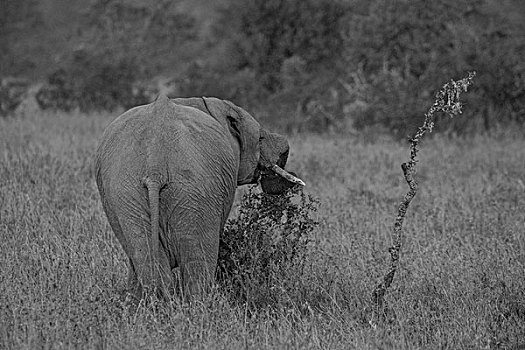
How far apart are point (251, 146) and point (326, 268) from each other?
1.26 metres

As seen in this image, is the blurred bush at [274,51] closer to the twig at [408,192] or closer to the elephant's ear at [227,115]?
the elephant's ear at [227,115]

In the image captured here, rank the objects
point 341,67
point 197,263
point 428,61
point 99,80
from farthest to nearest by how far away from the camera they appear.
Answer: point 99,80 → point 341,67 → point 428,61 → point 197,263

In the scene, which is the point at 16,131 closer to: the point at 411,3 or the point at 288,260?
the point at 288,260

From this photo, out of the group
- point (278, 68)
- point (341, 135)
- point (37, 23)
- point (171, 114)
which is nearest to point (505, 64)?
point (341, 135)

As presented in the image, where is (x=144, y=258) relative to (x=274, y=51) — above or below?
above

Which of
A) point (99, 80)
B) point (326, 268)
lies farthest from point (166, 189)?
point (99, 80)

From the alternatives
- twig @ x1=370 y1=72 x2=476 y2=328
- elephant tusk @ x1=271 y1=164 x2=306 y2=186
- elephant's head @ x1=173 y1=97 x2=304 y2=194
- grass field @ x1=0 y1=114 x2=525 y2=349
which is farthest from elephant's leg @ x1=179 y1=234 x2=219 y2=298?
twig @ x1=370 y1=72 x2=476 y2=328

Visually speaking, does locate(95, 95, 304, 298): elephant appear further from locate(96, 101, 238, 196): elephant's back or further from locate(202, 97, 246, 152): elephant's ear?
locate(202, 97, 246, 152): elephant's ear

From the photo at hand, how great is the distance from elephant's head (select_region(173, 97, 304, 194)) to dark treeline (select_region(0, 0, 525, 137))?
9.84 meters

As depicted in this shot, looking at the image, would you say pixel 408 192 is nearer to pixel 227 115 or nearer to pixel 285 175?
pixel 285 175

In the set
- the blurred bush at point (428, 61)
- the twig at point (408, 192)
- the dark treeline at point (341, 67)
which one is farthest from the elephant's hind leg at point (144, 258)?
the dark treeline at point (341, 67)

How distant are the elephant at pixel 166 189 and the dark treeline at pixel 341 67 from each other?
11036mm

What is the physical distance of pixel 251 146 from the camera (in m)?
5.73

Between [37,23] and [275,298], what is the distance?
4118 centimetres
